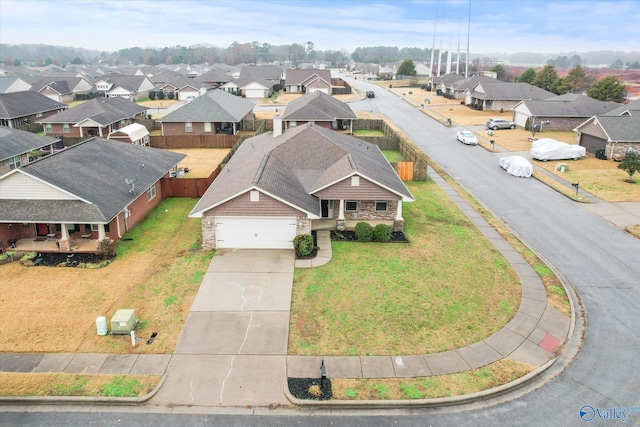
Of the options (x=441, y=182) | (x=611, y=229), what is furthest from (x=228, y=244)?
(x=611, y=229)

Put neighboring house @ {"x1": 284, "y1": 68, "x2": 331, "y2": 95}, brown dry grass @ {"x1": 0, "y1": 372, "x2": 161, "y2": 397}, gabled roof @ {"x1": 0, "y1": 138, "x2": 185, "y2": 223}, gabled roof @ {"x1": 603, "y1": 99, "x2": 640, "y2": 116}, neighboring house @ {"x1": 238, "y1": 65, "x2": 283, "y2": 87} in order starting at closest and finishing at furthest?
brown dry grass @ {"x1": 0, "y1": 372, "x2": 161, "y2": 397} < gabled roof @ {"x1": 0, "y1": 138, "x2": 185, "y2": 223} < gabled roof @ {"x1": 603, "y1": 99, "x2": 640, "y2": 116} < neighboring house @ {"x1": 284, "y1": 68, "x2": 331, "y2": 95} < neighboring house @ {"x1": 238, "y1": 65, "x2": 283, "y2": 87}

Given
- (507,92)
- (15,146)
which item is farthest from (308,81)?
(15,146)

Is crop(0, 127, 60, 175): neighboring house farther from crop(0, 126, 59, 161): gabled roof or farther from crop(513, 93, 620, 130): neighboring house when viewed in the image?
crop(513, 93, 620, 130): neighboring house

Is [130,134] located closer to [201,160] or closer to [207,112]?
[201,160]

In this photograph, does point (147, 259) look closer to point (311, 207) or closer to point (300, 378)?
point (311, 207)

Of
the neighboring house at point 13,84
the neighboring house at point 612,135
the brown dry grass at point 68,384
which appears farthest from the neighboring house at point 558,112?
the neighboring house at point 13,84

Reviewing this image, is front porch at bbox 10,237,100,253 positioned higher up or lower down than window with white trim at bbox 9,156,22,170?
lower down

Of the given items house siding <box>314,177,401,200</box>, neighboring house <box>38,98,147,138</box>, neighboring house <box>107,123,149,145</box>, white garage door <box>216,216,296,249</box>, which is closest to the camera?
white garage door <box>216,216,296,249</box>

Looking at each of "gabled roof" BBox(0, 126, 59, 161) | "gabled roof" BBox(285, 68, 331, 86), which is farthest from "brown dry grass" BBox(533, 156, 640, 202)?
"gabled roof" BBox(285, 68, 331, 86)

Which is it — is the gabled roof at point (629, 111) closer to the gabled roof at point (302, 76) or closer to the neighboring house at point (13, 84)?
the gabled roof at point (302, 76)
